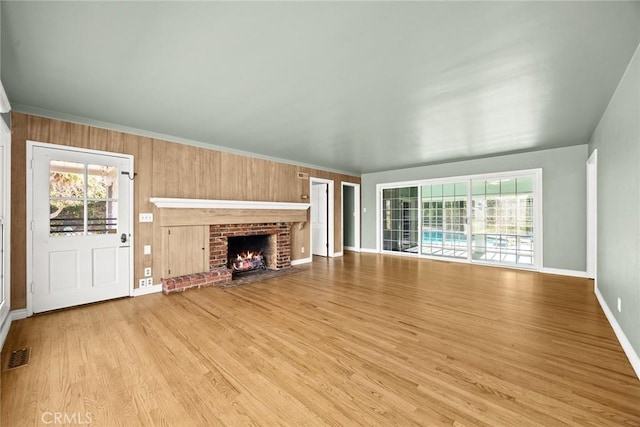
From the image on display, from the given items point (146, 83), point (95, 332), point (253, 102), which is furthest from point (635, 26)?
point (95, 332)

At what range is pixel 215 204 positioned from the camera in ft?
14.8

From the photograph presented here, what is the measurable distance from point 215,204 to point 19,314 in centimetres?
255

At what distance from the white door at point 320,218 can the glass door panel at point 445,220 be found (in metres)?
2.53

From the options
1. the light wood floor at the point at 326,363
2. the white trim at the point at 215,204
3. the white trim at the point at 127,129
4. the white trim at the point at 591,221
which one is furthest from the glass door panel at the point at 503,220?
the white trim at the point at 127,129

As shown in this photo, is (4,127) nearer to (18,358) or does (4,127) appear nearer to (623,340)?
(18,358)

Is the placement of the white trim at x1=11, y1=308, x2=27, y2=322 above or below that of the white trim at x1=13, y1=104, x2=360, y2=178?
below

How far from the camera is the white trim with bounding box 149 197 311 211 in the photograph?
3.89 metres

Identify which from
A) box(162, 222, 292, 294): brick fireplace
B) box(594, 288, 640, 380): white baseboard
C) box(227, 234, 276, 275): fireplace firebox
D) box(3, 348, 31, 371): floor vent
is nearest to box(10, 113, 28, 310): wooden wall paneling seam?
box(3, 348, 31, 371): floor vent

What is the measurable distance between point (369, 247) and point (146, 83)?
6.69 metres

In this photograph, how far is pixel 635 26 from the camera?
5.66 ft

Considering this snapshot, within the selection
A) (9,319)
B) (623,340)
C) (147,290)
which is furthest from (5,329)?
(623,340)

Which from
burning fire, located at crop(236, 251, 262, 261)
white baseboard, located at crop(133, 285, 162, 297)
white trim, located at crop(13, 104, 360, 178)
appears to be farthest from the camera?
burning fire, located at crop(236, 251, 262, 261)

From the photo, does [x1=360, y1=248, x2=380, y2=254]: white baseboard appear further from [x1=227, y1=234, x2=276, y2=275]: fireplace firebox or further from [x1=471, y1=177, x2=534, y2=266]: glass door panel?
[x1=227, y1=234, x2=276, y2=275]: fireplace firebox

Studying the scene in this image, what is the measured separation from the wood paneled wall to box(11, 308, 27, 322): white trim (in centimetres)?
6
